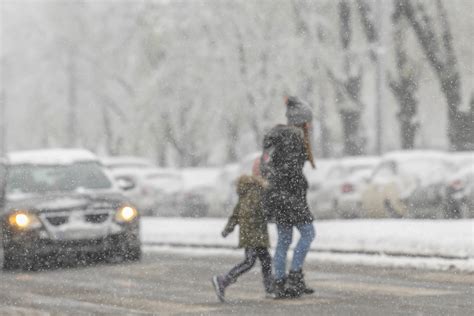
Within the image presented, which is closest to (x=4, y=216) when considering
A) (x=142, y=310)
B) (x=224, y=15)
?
(x=142, y=310)

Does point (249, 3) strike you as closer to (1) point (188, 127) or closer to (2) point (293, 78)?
(2) point (293, 78)

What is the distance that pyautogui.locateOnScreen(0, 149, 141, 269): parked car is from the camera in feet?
53.2

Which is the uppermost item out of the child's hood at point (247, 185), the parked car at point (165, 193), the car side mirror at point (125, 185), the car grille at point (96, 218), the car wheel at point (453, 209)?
the child's hood at point (247, 185)

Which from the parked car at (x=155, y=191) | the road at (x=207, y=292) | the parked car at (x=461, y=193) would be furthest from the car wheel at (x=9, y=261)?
the parked car at (x=155, y=191)

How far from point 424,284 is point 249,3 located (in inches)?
1132

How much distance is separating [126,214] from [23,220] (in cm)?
144

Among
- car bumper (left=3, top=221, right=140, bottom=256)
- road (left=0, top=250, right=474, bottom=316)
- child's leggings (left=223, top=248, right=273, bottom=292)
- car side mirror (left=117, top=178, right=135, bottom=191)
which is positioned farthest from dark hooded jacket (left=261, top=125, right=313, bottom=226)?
car side mirror (left=117, top=178, right=135, bottom=191)

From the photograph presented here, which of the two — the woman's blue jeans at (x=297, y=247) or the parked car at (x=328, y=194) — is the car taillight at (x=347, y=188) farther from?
the woman's blue jeans at (x=297, y=247)

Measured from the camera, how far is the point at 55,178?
→ 1756cm

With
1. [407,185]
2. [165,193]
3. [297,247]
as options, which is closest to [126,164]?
[165,193]

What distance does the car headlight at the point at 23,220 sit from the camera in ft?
53.1

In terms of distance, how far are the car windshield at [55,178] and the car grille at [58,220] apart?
0.88 m

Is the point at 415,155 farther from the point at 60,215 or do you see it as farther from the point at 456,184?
the point at 60,215

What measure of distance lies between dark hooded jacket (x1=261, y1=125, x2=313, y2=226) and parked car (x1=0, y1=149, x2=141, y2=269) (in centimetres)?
544
